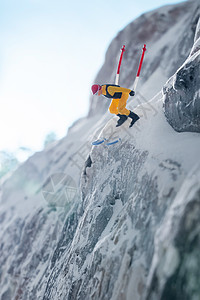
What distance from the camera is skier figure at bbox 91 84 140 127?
6.53 meters

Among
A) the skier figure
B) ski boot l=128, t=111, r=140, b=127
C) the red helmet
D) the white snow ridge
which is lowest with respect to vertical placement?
the white snow ridge

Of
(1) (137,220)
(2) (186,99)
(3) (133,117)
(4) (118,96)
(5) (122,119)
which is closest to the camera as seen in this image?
(1) (137,220)

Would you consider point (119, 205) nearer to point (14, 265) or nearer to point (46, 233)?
point (46, 233)

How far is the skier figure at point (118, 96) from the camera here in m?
6.53

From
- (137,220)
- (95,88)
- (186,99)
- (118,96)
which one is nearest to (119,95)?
(118,96)

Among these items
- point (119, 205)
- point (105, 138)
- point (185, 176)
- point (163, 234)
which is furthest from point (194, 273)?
point (105, 138)

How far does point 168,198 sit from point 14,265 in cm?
1153

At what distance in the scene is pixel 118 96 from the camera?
21.8 ft

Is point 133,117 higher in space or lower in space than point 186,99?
lower

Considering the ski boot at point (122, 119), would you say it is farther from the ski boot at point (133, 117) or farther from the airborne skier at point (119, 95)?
the ski boot at point (133, 117)

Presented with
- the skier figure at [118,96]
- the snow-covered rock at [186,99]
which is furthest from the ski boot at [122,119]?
the snow-covered rock at [186,99]

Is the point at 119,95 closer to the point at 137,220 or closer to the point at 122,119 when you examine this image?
the point at 122,119

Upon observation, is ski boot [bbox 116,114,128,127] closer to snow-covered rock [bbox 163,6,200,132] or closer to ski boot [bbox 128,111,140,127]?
ski boot [bbox 128,111,140,127]

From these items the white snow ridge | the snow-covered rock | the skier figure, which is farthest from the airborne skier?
the snow-covered rock
